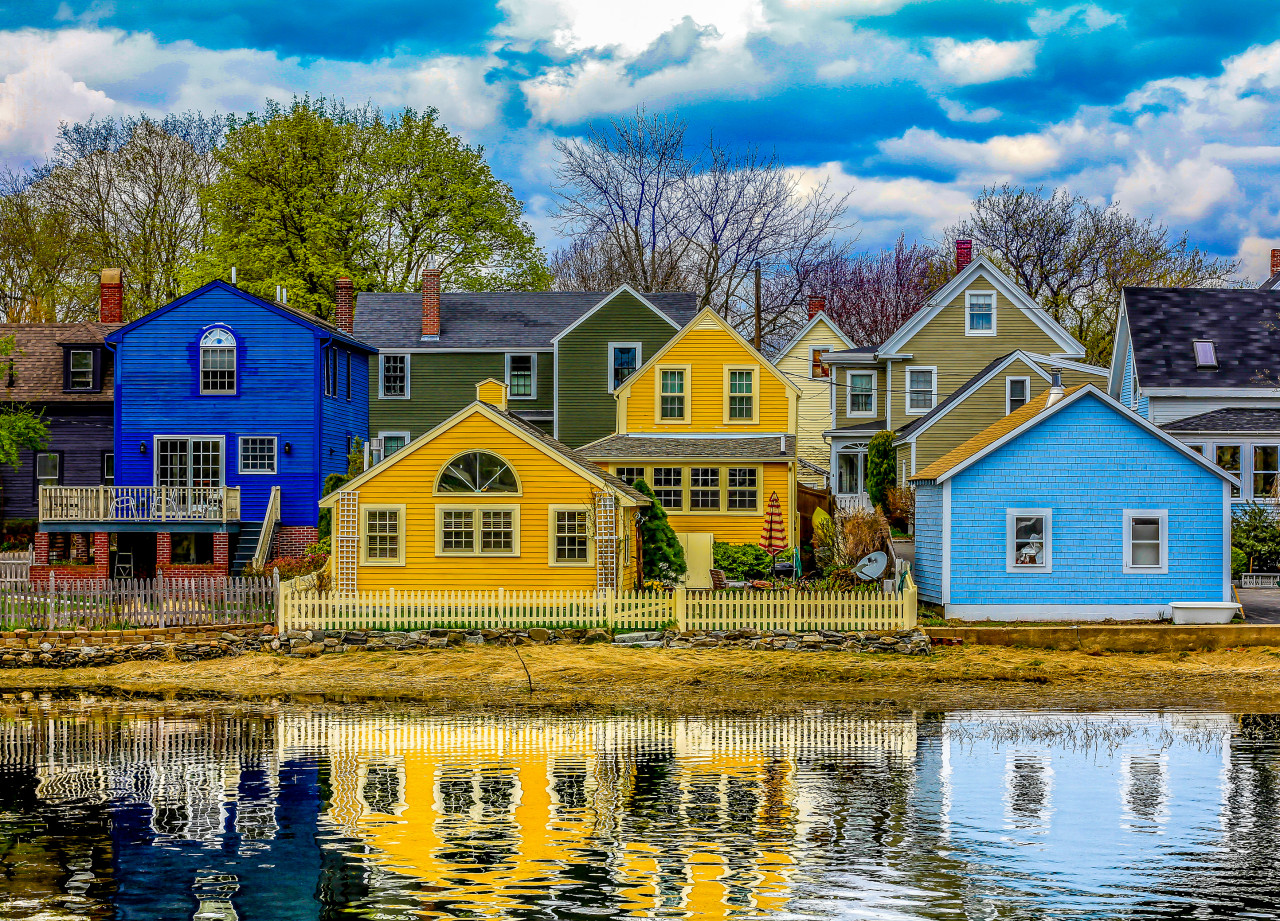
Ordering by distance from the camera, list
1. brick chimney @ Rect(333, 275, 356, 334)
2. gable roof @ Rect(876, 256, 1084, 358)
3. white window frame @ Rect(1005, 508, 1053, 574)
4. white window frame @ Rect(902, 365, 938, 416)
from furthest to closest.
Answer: brick chimney @ Rect(333, 275, 356, 334), white window frame @ Rect(902, 365, 938, 416), gable roof @ Rect(876, 256, 1084, 358), white window frame @ Rect(1005, 508, 1053, 574)

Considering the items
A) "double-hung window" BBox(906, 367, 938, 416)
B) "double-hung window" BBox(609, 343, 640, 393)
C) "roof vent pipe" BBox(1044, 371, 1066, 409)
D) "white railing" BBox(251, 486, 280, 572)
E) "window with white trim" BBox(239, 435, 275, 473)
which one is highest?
"double-hung window" BBox(609, 343, 640, 393)

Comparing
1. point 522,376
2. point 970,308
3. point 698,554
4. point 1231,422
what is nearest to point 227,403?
point 522,376

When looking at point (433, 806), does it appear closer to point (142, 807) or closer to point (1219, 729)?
point (142, 807)

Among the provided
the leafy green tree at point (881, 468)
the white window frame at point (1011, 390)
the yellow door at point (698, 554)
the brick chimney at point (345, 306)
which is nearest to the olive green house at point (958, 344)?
the leafy green tree at point (881, 468)

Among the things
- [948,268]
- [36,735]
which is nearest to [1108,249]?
[948,268]

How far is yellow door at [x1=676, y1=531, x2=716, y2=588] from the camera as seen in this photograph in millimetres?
37750

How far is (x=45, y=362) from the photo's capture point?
156 ft

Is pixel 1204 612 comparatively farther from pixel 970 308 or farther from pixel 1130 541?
pixel 970 308

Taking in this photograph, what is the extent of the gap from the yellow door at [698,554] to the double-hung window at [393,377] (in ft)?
60.6

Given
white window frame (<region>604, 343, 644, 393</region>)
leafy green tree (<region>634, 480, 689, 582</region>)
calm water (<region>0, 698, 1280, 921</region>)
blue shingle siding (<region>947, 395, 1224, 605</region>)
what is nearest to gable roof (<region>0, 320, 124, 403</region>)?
white window frame (<region>604, 343, 644, 393</region>)

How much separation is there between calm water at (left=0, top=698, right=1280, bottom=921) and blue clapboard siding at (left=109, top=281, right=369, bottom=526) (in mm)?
19671

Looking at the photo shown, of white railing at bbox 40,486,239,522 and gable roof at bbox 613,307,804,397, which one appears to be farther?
gable roof at bbox 613,307,804,397

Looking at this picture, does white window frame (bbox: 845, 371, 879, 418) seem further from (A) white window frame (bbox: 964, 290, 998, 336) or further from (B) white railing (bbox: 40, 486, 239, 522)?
(B) white railing (bbox: 40, 486, 239, 522)

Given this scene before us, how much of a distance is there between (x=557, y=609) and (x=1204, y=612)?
14093mm
